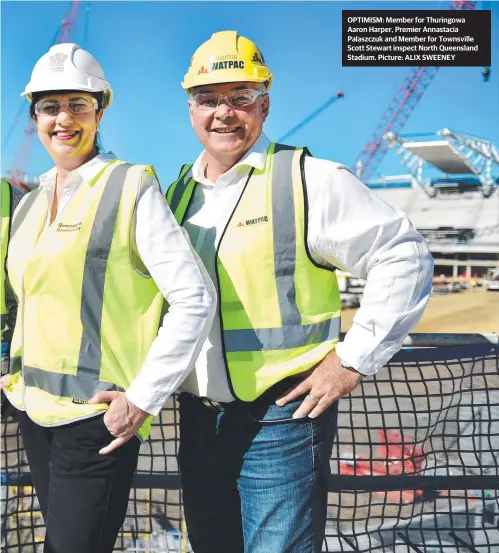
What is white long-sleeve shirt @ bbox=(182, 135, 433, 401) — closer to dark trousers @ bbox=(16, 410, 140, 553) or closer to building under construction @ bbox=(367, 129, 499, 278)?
dark trousers @ bbox=(16, 410, 140, 553)

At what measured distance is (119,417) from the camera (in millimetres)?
1650

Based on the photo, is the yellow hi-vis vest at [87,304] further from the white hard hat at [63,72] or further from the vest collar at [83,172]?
the white hard hat at [63,72]

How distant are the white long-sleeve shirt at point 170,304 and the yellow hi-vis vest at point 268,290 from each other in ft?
0.57

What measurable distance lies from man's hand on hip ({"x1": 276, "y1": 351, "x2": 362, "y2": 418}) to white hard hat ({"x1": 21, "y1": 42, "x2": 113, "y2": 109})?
112 centimetres

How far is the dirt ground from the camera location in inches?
1422

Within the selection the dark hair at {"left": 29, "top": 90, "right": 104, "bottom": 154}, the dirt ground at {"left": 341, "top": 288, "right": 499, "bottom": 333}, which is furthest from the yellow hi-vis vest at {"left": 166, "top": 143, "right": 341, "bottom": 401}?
the dirt ground at {"left": 341, "top": 288, "right": 499, "bottom": 333}

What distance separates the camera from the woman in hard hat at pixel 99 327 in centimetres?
164

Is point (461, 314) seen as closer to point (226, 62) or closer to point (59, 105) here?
A: point (226, 62)

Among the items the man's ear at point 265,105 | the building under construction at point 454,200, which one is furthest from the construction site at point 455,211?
the man's ear at point 265,105

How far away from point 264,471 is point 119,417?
49 cm

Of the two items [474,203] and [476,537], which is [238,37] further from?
[474,203]

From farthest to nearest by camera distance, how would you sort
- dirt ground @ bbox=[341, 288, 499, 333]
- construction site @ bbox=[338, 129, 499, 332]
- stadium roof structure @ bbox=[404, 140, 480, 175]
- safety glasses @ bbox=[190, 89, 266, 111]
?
stadium roof structure @ bbox=[404, 140, 480, 175], construction site @ bbox=[338, 129, 499, 332], dirt ground @ bbox=[341, 288, 499, 333], safety glasses @ bbox=[190, 89, 266, 111]

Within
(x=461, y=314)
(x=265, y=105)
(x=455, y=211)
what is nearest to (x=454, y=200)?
(x=455, y=211)

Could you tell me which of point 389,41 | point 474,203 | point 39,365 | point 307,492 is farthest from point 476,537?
point 474,203
